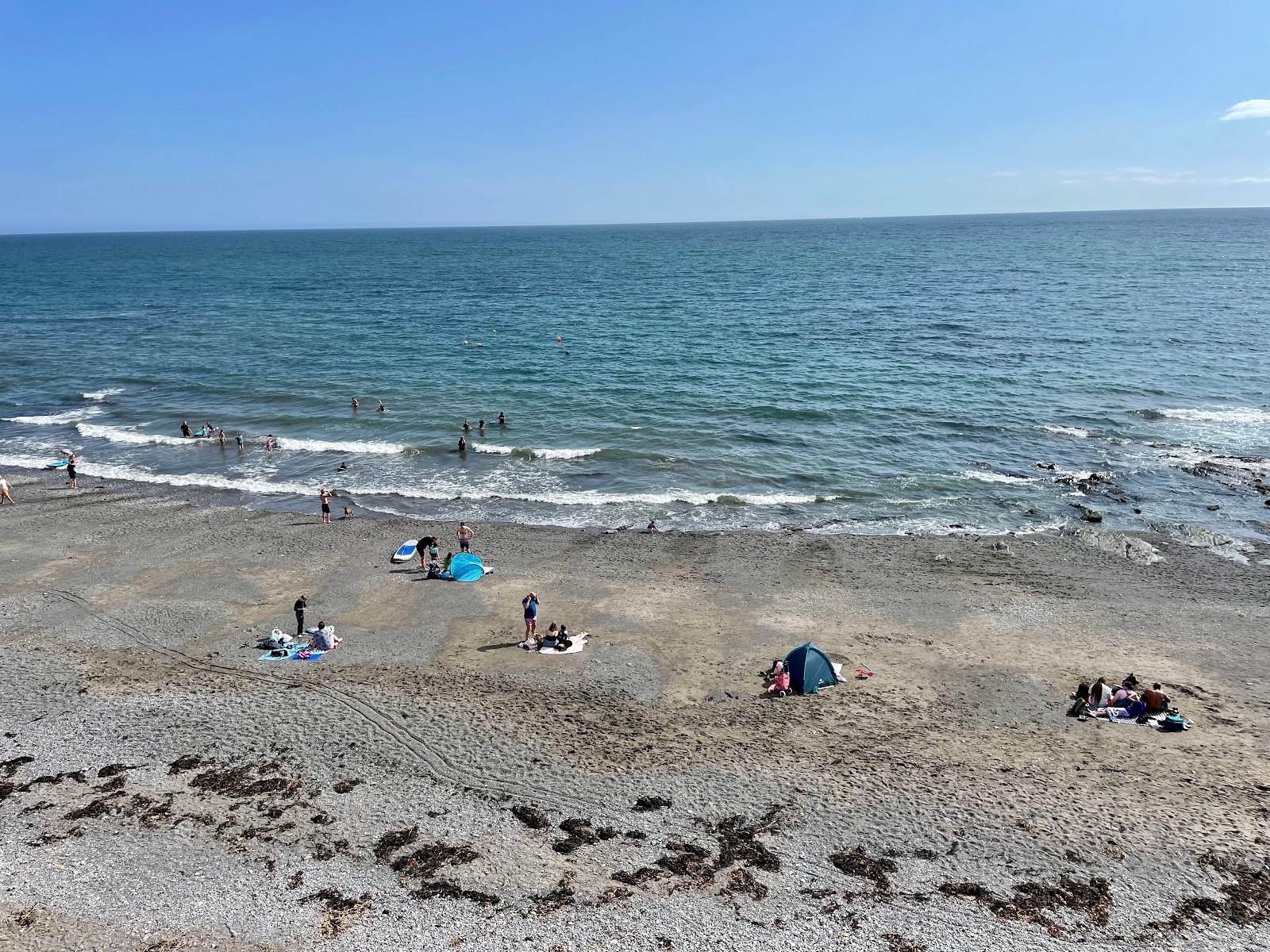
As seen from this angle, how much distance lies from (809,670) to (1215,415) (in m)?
37.5

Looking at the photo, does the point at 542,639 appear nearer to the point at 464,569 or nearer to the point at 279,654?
the point at 464,569

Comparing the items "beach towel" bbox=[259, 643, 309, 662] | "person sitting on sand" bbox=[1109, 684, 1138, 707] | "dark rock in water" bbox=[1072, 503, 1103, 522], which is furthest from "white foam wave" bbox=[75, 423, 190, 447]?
"dark rock in water" bbox=[1072, 503, 1103, 522]

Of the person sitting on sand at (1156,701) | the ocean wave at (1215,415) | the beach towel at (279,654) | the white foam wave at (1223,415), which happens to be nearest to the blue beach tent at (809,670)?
the person sitting on sand at (1156,701)

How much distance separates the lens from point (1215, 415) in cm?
4303

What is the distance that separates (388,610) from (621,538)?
9.44m

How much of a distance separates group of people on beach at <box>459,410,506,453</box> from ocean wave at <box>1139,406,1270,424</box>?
36.0 m

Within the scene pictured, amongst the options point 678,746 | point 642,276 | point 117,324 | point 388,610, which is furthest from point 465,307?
point 678,746

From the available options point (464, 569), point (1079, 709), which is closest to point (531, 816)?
point (464, 569)

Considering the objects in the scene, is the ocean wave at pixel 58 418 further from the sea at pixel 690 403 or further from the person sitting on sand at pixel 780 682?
the person sitting on sand at pixel 780 682

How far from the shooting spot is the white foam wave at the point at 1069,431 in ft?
134

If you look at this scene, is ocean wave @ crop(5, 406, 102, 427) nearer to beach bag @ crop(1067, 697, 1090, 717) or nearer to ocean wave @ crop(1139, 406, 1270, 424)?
beach bag @ crop(1067, 697, 1090, 717)

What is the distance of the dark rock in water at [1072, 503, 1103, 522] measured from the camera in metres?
31.0

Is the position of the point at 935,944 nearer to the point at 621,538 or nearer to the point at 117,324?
the point at 621,538

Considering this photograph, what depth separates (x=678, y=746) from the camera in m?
17.2
